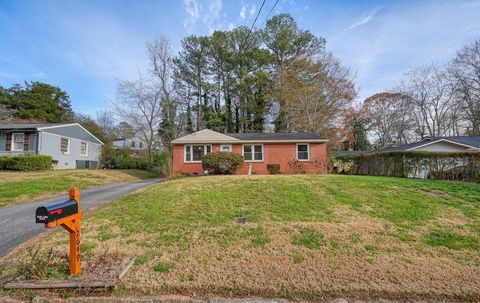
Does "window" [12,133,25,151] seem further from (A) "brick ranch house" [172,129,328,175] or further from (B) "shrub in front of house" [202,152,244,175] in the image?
(B) "shrub in front of house" [202,152,244,175]

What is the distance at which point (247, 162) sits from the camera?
19.0 meters

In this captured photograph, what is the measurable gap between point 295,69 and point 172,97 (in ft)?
52.7

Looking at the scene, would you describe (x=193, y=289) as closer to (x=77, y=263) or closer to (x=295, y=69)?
(x=77, y=263)

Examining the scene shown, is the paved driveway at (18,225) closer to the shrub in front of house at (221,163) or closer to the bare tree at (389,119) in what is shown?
the shrub in front of house at (221,163)

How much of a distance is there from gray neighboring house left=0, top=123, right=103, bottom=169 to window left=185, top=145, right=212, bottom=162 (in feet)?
40.5

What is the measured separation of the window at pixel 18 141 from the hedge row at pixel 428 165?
27.7 metres

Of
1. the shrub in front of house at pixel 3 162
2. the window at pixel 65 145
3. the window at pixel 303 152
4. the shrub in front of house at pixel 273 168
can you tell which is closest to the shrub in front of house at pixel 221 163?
the shrub in front of house at pixel 273 168

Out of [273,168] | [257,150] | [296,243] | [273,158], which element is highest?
[257,150]

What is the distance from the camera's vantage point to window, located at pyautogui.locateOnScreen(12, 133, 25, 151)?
67.3 feet

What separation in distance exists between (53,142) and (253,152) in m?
17.7

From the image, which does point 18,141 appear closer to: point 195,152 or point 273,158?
point 195,152

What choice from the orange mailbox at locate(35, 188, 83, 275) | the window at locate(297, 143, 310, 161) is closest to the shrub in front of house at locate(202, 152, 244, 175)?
the window at locate(297, 143, 310, 161)

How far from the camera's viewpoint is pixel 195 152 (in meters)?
18.9

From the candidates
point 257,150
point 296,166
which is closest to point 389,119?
point 296,166
